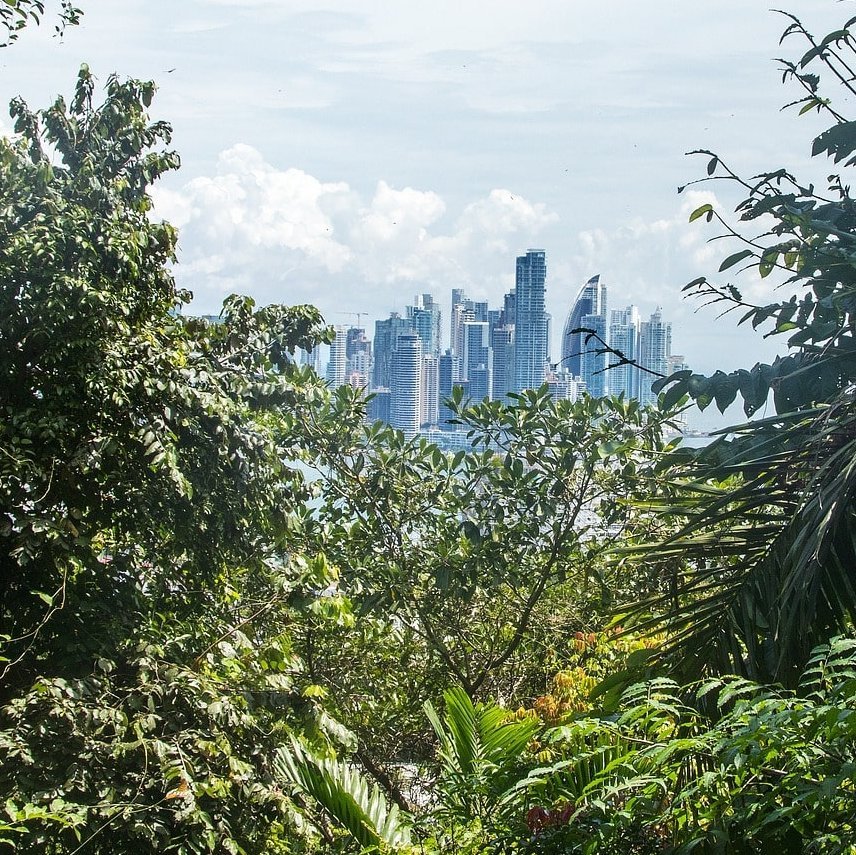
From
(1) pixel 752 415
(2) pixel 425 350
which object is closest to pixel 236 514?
(1) pixel 752 415

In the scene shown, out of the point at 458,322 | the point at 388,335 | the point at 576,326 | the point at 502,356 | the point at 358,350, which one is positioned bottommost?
the point at 576,326

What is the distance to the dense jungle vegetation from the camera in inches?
113

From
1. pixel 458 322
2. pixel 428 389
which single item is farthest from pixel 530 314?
pixel 428 389

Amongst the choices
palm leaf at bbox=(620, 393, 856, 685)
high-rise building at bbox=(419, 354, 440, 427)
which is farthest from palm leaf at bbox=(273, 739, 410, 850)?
high-rise building at bbox=(419, 354, 440, 427)

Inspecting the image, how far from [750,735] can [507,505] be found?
12.0ft

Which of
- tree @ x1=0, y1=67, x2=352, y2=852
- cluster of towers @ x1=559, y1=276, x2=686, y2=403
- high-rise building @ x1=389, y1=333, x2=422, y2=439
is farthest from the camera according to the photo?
high-rise building @ x1=389, y1=333, x2=422, y2=439

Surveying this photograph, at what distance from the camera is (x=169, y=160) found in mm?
5020

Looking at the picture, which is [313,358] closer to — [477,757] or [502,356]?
[477,757]

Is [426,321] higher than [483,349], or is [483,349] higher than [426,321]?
[483,349]

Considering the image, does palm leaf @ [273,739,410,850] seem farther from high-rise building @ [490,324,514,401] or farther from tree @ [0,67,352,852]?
high-rise building @ [490,324,514,401]

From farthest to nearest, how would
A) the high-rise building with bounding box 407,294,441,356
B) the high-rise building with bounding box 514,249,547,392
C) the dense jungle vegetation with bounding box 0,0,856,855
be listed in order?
the high-rise building with bounding box 514,249,547,392, the high-rise building with bounding box 407,294,441,356, the dense jungle vegetation with bounding box 0,0,856,855

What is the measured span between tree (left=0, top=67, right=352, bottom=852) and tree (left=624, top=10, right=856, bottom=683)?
1.87 meters

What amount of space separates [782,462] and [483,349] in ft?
77.1

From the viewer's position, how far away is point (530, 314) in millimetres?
30297
